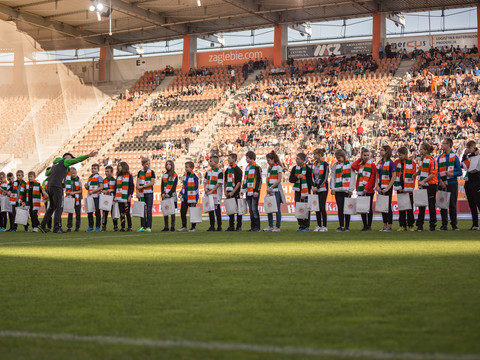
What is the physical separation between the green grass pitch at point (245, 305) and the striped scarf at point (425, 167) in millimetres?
4227

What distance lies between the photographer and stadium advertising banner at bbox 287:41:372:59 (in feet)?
130

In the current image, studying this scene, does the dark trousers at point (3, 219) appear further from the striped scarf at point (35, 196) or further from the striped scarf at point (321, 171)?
the striped scarf at point (321, 171)

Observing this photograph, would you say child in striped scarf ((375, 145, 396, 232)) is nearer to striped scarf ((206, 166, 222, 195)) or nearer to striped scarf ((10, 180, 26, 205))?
striped scarf ((206, 166, 222, 195))

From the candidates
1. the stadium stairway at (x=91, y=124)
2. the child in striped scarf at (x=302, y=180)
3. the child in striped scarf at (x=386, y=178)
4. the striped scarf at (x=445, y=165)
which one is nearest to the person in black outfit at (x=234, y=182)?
the child in striped scarf at (x=302, y=180)

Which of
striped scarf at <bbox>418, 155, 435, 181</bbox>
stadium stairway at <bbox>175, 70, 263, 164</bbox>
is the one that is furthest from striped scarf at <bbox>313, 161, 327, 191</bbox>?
stadium stairway at <bbox>175, 70, 263, 164</bbox>

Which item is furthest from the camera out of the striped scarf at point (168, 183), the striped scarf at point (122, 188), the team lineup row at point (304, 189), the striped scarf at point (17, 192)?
the striped scarf at point (17, 192)

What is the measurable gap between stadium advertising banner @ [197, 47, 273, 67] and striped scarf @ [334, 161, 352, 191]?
3003 centimetres

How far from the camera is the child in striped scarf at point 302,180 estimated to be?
13484 millimetres

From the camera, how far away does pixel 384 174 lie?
41.9 feet

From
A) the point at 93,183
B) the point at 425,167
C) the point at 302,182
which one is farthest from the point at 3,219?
the point at 425,167

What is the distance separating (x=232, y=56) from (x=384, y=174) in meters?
32.1

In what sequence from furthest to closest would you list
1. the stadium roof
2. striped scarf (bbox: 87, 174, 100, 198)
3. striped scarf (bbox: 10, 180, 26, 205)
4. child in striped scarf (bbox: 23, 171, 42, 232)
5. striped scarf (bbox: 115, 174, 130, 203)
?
1. the stadium roof
2. striped scarf (bbox: 10, 180, 26, 205)
3. child in striped scarf (bbox: 23, 171, 42, 232)
4. striped scarf (bbox: 87, 174, 100, 198)
5. striped scarf (bbox: 115, 174, 130, 203)

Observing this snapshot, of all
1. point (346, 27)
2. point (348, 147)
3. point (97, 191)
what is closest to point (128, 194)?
point (97, 191)

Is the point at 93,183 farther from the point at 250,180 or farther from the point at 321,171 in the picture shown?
the point at 321,171
